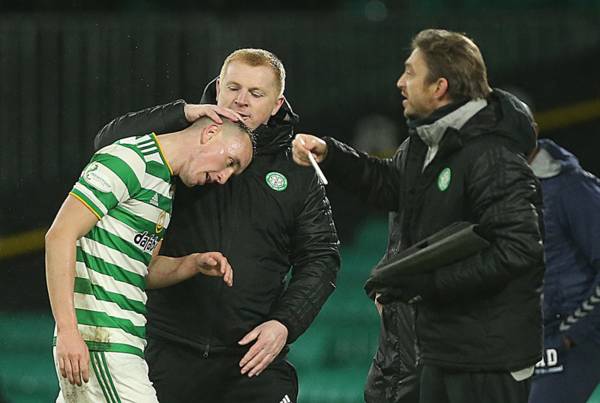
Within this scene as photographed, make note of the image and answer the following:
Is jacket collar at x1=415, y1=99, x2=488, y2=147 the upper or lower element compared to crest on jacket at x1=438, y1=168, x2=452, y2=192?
upper

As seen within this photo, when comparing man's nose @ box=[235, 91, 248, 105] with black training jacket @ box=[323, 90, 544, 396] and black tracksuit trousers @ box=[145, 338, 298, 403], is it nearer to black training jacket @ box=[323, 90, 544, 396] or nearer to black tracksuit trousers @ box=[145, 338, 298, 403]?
black training jacket @ box=[323, 90, 544, 396]

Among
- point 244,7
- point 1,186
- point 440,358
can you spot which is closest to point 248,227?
point 440,358

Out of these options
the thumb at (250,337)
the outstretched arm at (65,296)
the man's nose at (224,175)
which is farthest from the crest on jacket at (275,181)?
the outstretched arm at (65,296)

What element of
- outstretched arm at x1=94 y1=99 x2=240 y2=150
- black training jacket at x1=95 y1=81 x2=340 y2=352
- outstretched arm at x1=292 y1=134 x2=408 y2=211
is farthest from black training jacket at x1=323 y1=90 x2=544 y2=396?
outstretched arm at x1=94 y1=99 x2=240 y2=150

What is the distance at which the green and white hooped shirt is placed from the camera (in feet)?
13.2

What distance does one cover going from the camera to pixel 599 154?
8.41m

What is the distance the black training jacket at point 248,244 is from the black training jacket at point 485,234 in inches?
19.2

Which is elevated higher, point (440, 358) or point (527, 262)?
point (527, 262)

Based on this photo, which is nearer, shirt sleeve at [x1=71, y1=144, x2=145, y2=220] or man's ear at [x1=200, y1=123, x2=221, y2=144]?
shirt sleeve at [x1=71, y1=144, x2=145, y2=220]

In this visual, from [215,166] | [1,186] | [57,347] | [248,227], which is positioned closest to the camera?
[57,347]

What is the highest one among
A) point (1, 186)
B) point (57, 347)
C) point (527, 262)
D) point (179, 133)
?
point (179, 133)

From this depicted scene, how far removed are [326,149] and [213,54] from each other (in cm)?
378

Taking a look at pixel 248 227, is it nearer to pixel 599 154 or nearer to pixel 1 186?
pixel 1 186

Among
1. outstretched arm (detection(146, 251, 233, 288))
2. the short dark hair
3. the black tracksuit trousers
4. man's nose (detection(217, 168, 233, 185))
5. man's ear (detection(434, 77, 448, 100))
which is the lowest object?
the black tracksuit trousers
